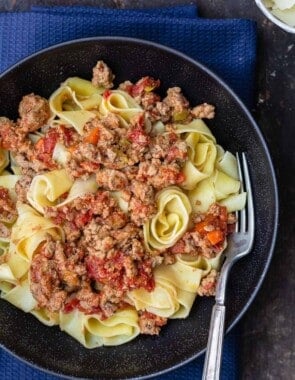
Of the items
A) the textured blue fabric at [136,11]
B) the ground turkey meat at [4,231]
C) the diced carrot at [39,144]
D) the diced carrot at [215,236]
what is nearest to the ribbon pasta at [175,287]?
the diced carrot at [215,236]

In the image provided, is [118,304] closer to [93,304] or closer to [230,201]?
[93,304]

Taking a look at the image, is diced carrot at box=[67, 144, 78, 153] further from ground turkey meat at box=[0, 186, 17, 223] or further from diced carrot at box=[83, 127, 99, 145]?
ground turkey meat at box=[0, 186, 17, 223]

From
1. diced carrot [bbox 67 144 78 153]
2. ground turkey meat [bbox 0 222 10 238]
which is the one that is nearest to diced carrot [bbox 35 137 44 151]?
diced carrot [bbox 67 144 78 153]

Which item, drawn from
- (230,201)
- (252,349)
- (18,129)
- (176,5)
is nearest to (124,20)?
(176,5)

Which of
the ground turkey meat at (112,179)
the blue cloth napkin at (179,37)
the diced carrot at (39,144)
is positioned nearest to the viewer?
the ground turkey meat at (112,179)

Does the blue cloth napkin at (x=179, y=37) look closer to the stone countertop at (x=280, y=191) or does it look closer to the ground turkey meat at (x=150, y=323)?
the stone countertop at (x=280, y=191)
